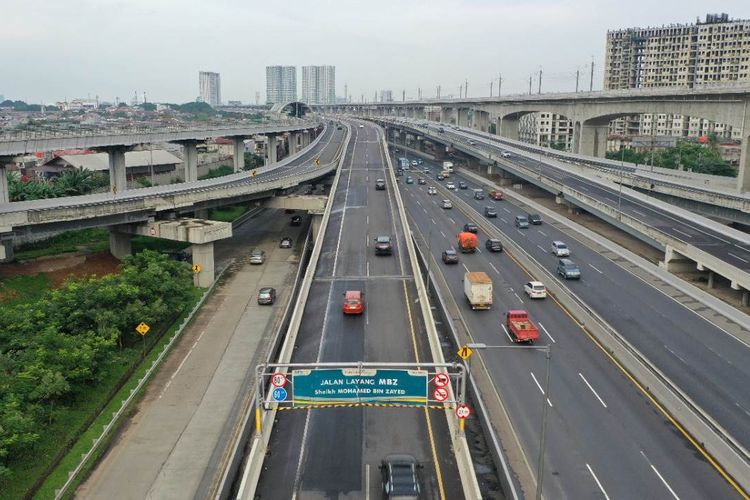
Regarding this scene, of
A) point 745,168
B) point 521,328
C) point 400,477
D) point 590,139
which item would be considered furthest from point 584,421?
point 590,139

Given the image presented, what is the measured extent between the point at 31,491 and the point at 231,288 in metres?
29.4

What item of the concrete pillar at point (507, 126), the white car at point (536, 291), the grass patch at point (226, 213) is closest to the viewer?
the white car at point (536, 291)

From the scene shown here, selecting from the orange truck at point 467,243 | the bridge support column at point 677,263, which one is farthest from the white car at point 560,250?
the bridge support column at point 677,263

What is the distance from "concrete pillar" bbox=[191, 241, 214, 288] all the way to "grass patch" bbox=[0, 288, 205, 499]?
15472 mm

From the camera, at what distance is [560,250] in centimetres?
5519

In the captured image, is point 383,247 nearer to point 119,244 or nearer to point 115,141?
point 119,244

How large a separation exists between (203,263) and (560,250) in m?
28.8

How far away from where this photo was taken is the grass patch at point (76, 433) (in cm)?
2398

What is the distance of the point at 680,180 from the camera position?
85.1m

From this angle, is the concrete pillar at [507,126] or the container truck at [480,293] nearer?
the container truck at [480,293]

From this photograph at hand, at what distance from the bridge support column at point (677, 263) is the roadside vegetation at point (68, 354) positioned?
35445 mm

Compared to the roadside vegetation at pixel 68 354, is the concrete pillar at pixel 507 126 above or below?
above

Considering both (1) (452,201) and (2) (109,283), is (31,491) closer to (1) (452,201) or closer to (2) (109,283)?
(2) (109,283)

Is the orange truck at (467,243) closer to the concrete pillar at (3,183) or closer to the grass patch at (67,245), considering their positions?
the grass patch at (67,245)
